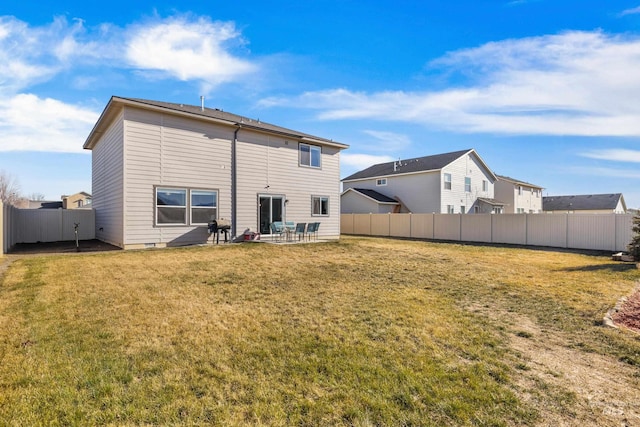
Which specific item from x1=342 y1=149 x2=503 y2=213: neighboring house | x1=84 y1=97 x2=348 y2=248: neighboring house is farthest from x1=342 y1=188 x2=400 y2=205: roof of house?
x1=84 y1=97 x2=348 y2=248: neighboring house

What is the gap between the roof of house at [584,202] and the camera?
45.0 m

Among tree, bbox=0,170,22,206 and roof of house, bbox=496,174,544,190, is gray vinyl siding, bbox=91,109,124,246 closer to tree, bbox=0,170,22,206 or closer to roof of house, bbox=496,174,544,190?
roof of house, bbox=496,174,544,190

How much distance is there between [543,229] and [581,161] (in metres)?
23.5

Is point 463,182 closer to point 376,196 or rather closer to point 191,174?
point 376,196

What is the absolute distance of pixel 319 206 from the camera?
59.6 ft

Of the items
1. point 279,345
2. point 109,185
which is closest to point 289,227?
point 109,185

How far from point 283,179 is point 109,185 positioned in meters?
8.01

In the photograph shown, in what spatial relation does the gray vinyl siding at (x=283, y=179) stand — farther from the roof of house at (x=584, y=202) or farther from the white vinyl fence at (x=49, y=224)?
the roof of house at (x=584, y=202)

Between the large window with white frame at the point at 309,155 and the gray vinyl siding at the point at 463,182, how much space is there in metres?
13.6

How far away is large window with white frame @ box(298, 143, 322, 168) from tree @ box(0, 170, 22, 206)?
55613 millimetres

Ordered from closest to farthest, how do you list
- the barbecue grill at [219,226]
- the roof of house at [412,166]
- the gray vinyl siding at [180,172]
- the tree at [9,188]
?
the gray vinyl siding at [180,172]
the barbecue grill at [219,226]
the roof of house at [412,166]
the tree at [9,188]

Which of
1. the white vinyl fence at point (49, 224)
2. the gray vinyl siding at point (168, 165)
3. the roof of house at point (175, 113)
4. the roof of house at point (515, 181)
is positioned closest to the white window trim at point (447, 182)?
the roof of house at point (515, 181)

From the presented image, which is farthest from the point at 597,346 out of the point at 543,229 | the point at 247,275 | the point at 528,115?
the point at 528,115

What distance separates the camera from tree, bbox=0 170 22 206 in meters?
48.9
